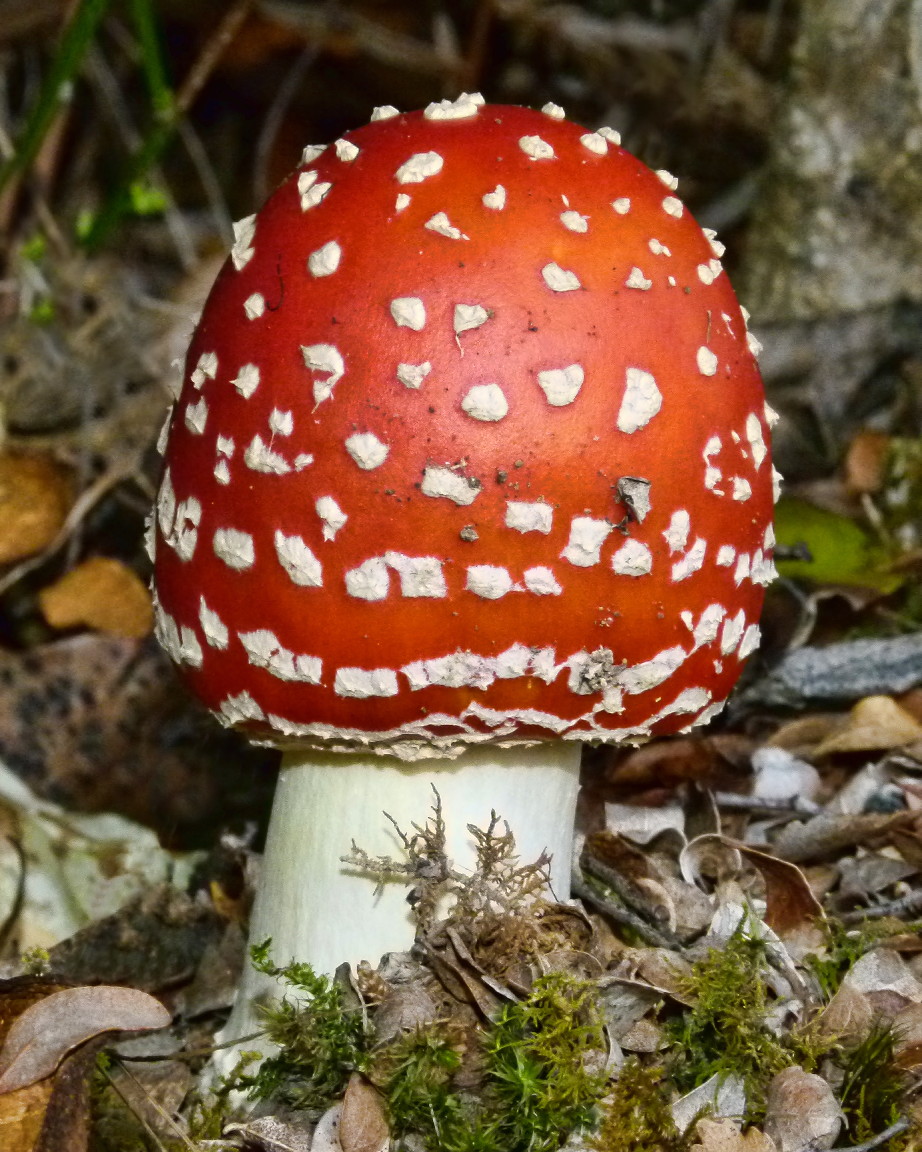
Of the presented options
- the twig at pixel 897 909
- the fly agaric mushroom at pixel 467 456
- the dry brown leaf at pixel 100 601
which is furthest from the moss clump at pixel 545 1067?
the dry brown leaf at pixel 100 601

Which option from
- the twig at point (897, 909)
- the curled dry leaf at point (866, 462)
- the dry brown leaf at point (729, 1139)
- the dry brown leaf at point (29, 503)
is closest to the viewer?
the dry brown leaf at point (729, 1139)

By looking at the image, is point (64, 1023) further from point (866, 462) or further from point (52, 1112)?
point (866, 462)

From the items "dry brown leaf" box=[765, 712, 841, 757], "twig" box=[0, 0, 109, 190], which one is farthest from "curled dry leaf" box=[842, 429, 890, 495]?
"twig" box=[0, 0, 109, 190]

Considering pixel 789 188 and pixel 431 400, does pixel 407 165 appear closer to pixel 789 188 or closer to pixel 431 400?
pixel 431 400

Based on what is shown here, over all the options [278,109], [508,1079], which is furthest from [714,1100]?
[278,109]

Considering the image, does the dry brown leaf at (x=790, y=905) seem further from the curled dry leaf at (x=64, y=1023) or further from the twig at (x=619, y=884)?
the curled dry leaf at (x=64, y=1023)

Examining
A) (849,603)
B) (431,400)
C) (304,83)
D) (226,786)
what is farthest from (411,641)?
(304,83)
